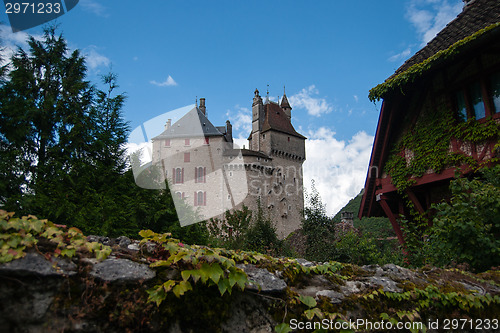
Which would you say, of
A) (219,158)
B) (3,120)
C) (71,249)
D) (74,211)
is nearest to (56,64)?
(3,120)

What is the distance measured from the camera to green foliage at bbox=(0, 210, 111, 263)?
6.77 feet

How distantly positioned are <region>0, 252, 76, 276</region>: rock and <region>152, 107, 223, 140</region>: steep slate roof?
4320 centimetres

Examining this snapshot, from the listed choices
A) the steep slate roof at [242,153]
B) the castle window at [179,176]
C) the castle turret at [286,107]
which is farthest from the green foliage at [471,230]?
the castle turret at [286,107]

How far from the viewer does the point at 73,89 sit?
1431 centimetres

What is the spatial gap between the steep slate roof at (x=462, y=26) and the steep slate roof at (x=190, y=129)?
37.0 m

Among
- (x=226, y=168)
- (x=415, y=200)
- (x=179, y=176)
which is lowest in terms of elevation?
(x=415, y=200)

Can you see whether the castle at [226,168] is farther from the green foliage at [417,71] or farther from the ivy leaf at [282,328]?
the ivy leaf at [282,328]

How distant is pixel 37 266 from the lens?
2078 mm

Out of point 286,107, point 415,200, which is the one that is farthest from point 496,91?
point 286,107

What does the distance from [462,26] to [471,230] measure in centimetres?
577

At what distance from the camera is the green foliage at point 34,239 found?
2062 mm

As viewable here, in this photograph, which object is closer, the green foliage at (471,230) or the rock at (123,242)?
the rock at (123,242)

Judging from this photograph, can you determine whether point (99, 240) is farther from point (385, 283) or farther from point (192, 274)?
point (385, 283)

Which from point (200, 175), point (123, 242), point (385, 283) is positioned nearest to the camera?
point (123, 242)
